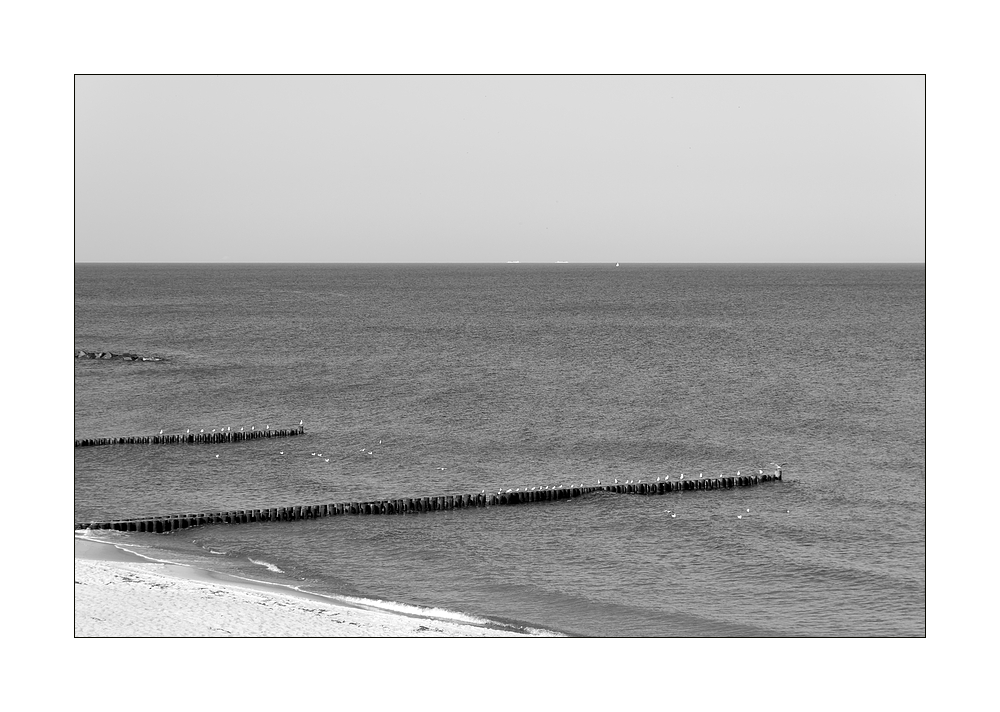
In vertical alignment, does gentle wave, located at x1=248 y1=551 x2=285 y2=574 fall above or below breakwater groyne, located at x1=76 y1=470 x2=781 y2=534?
below

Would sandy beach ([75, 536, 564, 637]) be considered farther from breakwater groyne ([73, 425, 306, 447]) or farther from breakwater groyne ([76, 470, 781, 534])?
breakwater groyne ([73, 425, 306, 447])

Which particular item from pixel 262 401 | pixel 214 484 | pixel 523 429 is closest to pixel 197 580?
pixel 214 484

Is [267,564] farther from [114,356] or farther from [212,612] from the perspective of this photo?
[114,356]

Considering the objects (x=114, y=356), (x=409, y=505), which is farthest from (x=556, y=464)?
(x=114, y=356)

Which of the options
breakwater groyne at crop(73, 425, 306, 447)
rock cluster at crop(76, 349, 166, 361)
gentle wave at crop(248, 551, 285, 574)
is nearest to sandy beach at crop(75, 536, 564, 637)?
gentle wave at crop(248, 551, 285, 574)

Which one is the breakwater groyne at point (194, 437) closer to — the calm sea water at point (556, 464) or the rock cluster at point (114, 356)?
the calm sea water at point (556, 464)

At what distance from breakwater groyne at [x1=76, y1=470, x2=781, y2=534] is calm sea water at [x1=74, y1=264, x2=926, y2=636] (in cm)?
59

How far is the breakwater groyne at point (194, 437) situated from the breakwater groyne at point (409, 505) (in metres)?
13.8

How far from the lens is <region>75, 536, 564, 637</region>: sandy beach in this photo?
22047mm

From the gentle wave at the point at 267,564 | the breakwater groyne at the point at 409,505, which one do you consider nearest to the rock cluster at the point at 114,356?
the breakwater groyne at the point at 409,505

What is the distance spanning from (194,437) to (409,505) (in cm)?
1643

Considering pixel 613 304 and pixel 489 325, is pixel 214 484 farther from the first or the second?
pixel 613 304

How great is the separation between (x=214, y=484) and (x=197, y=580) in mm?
13135

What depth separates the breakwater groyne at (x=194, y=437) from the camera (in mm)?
46812
